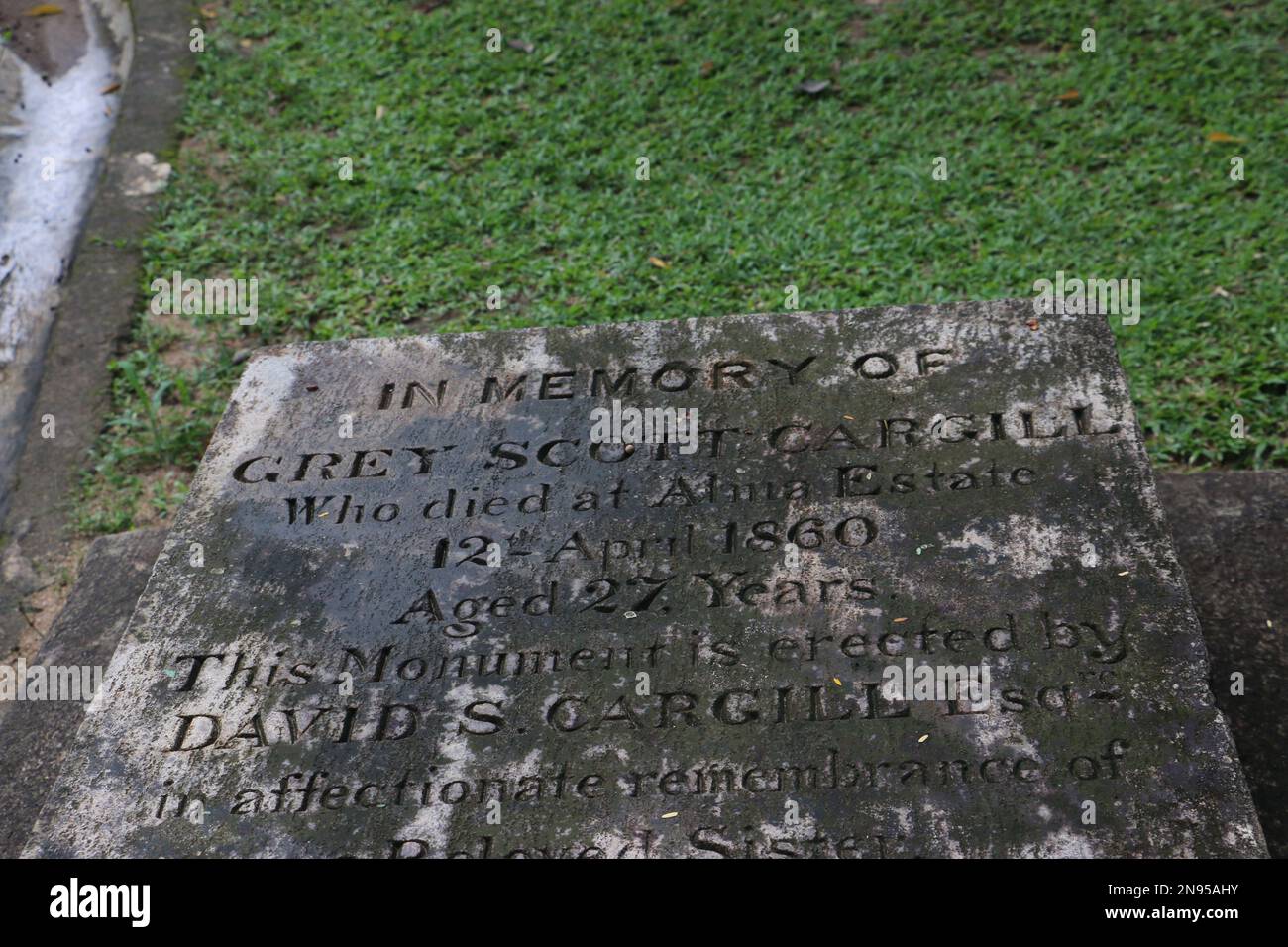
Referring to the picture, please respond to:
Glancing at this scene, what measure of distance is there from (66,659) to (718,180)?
342 centimetres

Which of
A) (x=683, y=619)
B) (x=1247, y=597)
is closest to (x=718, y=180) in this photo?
(x=1247, y=597)

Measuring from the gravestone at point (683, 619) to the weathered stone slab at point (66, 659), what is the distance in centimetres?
69

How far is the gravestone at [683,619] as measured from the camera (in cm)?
219

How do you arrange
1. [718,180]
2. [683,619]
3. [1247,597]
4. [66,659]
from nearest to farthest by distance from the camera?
[683,619], [1247,597], [66,659], [718,180]

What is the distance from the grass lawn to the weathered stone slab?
0.59 metres

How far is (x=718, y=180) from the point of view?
5.43 metres

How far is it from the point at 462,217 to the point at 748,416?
9.71ft

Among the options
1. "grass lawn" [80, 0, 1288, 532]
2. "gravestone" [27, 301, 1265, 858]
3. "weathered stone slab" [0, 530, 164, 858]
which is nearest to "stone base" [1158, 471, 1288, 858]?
"gravestone" [27, 301, 1265, 858]

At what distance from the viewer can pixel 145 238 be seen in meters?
5.37

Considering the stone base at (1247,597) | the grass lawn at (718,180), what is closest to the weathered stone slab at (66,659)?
the grass lawn at (718,180)

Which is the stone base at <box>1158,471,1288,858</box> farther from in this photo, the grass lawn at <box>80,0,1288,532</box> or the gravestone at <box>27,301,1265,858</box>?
the grass lawn at <box>80,0,1288,532</box>

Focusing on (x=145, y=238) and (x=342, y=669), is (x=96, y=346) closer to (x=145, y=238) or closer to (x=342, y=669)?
(x=145, y=238)

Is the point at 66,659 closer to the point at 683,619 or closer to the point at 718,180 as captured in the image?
the point at 683,619

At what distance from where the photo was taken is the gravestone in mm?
2188
